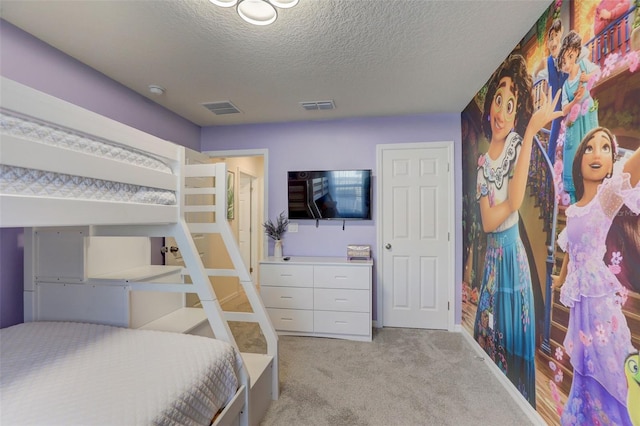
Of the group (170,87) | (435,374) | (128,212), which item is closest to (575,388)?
(435,374)

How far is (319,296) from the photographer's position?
291cm

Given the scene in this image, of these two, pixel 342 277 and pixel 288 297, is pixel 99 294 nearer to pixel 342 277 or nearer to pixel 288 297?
pixel 288 297

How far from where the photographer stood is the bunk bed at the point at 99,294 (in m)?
0.86

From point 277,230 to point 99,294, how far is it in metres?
1.84

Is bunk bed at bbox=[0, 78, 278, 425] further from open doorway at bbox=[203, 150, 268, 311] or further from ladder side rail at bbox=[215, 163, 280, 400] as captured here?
open doorway at bbox=[203, 150, 268, 311]

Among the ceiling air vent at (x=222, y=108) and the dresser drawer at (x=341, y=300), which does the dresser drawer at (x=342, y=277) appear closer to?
A: the dresser drawer at (x=341, y=300)

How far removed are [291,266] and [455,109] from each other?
7.90ft

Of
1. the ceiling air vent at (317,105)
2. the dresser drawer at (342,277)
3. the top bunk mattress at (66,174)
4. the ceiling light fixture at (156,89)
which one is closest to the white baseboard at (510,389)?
the dresser drawer at (342,277)

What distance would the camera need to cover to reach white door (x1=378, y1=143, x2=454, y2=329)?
3.11 m

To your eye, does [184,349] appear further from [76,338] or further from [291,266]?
[291,266]

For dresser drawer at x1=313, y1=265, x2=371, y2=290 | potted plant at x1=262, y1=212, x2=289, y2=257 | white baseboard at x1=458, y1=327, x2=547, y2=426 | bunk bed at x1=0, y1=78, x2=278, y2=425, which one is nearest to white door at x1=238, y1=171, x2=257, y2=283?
potted plant at x1=262, y1=212, x2=289, y2=257

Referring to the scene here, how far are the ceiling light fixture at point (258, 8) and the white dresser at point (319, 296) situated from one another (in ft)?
6.94

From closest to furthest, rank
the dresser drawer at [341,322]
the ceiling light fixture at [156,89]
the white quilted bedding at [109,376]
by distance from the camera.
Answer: the white quilted bedding at [109,376]
the ceiling light fixture at [156,89]
the dresser drawer at [341,322]

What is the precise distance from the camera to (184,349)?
4.42ft
